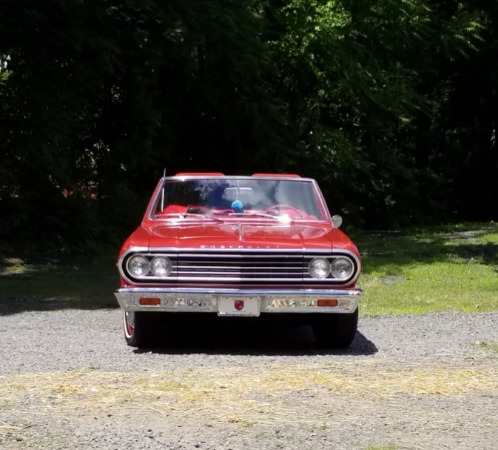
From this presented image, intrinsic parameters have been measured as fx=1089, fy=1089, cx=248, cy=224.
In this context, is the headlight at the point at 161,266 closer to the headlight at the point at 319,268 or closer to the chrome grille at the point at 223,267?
the chrome grille at the point at 223,267

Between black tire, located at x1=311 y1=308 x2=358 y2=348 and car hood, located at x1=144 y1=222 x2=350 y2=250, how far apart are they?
658 mm

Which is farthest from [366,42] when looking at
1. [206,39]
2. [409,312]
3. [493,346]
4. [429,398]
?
[429,398]

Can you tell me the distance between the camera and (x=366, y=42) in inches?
1199

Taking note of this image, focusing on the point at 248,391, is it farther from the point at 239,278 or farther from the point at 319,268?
the point at 319,268

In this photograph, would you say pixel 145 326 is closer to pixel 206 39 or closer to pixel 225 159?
pixel 206 39

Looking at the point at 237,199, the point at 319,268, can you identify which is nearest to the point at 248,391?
the point at 319,268

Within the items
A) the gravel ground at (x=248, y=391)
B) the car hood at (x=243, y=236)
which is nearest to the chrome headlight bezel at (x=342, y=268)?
the car hood at (x=243, y=236)

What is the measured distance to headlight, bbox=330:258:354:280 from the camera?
9289mm

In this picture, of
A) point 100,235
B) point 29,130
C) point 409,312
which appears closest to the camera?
point 409,312

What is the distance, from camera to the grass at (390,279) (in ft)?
45.1

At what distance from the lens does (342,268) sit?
9.31 m

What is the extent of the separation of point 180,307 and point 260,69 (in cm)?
1714

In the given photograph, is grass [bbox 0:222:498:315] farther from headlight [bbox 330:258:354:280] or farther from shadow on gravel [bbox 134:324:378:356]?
headlight [bbox 330:258:354:280]

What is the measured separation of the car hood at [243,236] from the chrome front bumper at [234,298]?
→ 1.31 feet
